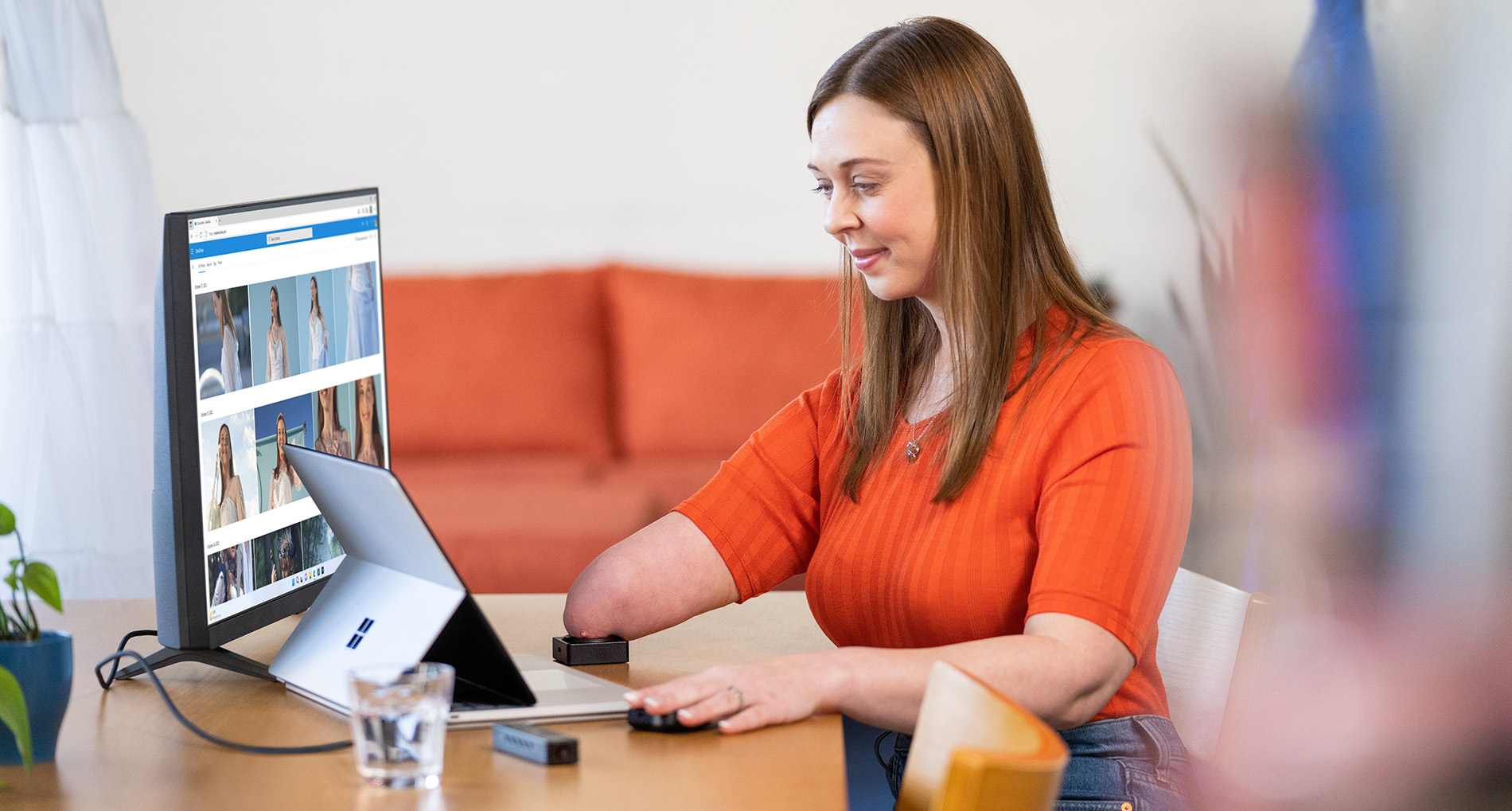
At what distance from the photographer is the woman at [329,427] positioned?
110 cm

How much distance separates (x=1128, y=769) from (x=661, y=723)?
45 centimetres

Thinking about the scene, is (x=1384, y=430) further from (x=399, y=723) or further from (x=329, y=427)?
(x=399, y=723)

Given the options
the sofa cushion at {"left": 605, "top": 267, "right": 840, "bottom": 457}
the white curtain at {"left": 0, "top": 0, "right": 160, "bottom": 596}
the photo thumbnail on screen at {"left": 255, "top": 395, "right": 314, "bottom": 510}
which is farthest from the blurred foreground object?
the white curtain at {"left": 0, "top": 0, "right": 160, "bottom": 596}

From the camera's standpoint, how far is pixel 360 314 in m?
1.16

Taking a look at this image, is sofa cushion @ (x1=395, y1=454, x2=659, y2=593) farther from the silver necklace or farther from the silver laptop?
the silver laptop

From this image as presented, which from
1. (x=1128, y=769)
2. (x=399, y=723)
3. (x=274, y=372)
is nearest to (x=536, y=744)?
(x=399, y=723)

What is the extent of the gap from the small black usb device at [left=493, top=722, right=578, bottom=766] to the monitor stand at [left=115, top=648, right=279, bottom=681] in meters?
0.28

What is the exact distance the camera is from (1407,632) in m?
2.60

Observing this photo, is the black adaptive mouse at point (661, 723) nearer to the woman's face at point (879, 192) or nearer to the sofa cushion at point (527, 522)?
the woman's face at point (879, 192)

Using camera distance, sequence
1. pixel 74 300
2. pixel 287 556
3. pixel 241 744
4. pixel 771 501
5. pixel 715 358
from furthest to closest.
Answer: pixel 74 300
pixel 715 358
pixel 771 501
pixel 287 556
pixel 241 744

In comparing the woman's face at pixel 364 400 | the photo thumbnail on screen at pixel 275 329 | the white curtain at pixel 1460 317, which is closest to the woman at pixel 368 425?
the woman's face at pixel 364 400

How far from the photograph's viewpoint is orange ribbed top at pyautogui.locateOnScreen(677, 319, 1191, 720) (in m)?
1.02

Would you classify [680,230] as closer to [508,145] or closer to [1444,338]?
[508,145]

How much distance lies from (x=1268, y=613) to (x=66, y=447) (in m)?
2.92
